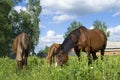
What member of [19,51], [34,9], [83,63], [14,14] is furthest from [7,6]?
[83,63]

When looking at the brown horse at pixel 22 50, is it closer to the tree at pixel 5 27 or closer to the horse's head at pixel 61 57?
the horse's head at pixel 61 57

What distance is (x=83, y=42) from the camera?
1419 cm

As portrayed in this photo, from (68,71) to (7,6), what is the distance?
4994 centimetres

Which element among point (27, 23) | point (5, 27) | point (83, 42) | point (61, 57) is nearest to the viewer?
point (61, 57)

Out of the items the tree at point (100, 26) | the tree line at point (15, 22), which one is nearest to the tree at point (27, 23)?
the tree line at point (15, 22)

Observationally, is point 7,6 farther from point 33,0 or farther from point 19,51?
point 19,51

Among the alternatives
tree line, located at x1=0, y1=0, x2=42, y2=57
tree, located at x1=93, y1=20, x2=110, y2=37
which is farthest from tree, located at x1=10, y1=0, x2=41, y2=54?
tree, located at x1=93, y1=20, x2=110, y2=37

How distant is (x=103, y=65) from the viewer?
6117 mm

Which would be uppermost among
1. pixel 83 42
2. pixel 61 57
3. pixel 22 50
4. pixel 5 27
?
pixel 5 27

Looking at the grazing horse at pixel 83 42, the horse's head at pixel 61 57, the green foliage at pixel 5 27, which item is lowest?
the horse's head at pixel 61 57

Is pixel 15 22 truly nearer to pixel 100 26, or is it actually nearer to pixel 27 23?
pixel 27 23

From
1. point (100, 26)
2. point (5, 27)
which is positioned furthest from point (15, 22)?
point (100, 26)

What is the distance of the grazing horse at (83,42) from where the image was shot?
12484 mm

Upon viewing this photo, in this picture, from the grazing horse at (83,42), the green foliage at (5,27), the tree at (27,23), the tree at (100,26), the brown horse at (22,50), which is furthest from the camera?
the tree at (100,26)
